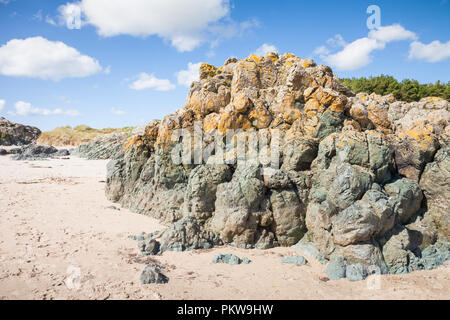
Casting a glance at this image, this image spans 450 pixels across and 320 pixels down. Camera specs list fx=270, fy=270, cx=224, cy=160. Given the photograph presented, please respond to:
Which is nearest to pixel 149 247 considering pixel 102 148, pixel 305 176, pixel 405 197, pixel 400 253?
pixel 305 176

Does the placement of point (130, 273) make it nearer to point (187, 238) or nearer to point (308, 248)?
point (187, 238)

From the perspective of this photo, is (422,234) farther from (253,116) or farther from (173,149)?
(173,149)

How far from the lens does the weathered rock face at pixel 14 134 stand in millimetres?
41562

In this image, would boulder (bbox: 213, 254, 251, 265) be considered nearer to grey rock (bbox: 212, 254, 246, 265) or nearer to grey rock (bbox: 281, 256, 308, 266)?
grey rock (bbox: 212, 254, 246, 265)

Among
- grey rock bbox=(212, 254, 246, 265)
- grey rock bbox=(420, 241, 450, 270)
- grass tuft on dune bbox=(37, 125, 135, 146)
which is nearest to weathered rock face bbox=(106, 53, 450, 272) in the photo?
grey rock bbox=(420, 241, 450, 270)

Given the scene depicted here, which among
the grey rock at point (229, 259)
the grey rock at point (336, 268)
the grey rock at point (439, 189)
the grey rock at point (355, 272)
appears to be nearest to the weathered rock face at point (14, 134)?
the grey rock at point (229, 259)

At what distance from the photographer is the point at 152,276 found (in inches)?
249

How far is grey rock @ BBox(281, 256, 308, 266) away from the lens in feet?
24.2

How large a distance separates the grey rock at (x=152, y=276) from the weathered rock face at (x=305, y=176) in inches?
58.9

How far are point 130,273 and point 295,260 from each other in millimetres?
4334

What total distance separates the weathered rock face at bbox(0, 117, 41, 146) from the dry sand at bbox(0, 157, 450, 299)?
4065cm

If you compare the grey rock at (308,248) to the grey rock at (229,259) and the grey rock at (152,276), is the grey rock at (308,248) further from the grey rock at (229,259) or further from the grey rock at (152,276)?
the grey rock at (152,276)
